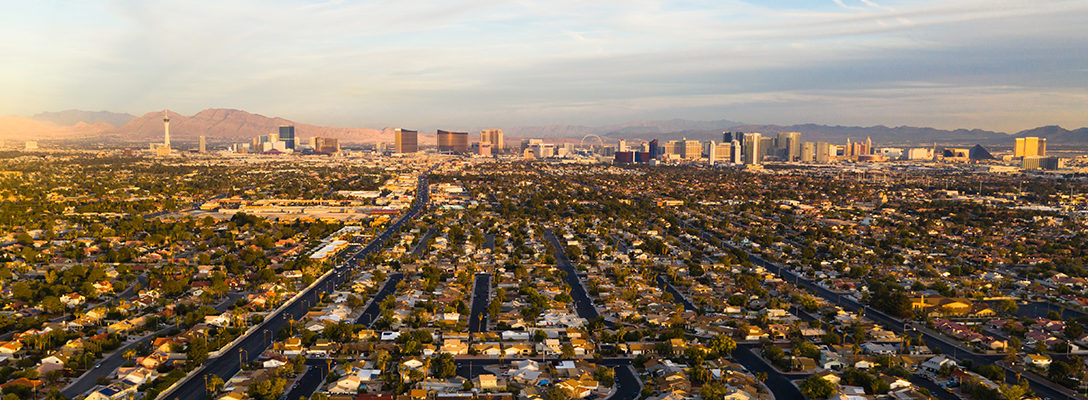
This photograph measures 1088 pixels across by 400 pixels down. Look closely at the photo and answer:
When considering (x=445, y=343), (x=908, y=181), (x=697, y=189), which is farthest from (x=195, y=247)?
(x=908, y=181)

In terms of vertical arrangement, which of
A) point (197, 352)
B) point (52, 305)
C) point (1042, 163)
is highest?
point (1042, 163)

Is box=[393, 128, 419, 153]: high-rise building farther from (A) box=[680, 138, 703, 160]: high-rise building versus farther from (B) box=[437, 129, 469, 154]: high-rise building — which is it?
(A) box=[680, 138, 703, 160]: high-rise building

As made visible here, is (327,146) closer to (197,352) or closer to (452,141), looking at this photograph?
(452,141)

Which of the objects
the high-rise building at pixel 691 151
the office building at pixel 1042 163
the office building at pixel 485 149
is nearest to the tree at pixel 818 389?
the office building at pixel 1042 163

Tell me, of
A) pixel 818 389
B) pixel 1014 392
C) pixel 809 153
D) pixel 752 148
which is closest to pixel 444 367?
pixel 818 389

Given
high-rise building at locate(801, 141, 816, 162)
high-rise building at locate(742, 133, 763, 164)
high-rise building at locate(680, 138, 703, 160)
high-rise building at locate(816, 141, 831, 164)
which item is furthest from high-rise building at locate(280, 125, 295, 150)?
high-rise building at locate(816, 141, 831, 164)
